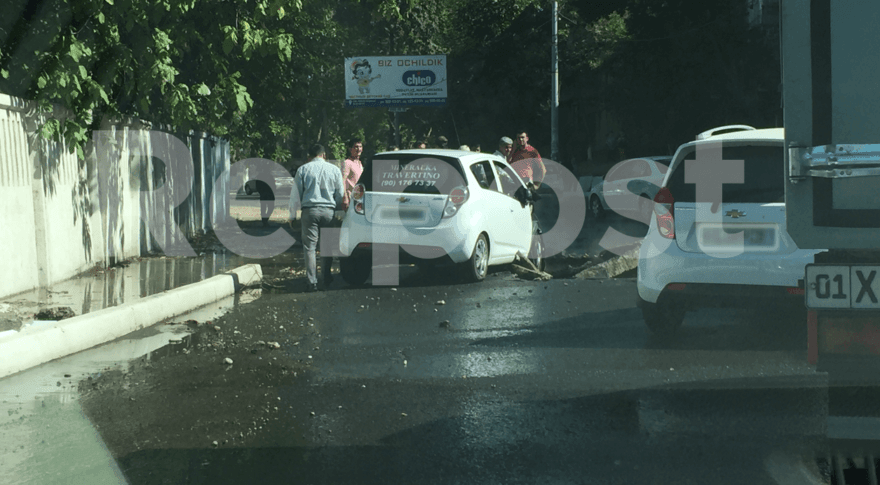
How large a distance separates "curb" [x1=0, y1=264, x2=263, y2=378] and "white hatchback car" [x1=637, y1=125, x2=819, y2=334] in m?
4.35

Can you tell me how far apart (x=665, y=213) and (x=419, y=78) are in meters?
29.8

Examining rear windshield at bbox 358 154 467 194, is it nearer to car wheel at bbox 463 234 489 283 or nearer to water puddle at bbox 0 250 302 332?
car wheel at bbox 463 234 489 283

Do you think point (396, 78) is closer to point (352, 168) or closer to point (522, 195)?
point (352, 168)

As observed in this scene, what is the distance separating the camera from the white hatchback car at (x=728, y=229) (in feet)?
24.2

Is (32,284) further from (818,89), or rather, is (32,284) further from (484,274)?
(818,89)

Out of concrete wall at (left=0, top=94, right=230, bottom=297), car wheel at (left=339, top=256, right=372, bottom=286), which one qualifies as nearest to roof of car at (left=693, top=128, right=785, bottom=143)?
car wheel at (left=339, top=256, right=372, bottom=286)

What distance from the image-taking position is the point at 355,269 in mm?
12289

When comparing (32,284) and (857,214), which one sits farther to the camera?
(32,284)

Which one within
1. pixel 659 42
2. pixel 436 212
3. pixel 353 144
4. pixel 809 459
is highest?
pixel 659 42

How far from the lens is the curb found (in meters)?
7.12

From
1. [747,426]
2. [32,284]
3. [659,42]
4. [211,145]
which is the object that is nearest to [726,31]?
[659,42]

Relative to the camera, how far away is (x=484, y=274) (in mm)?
12555

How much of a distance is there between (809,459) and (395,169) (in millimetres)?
7703

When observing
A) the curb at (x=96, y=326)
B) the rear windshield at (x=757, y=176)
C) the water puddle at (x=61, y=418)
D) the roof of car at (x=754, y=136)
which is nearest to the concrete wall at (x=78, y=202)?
the curb at (x=96, y=326)
